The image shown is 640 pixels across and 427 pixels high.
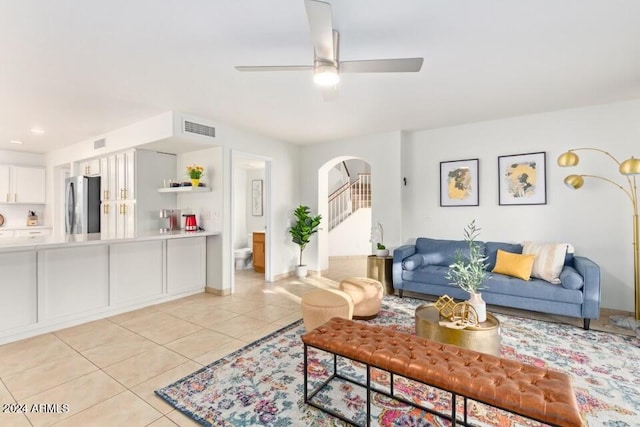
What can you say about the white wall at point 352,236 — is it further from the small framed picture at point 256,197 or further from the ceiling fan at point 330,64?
the ceiling fan at point 330,64

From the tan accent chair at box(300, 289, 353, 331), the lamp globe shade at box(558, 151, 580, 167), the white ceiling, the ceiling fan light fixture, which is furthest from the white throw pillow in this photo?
the ceiling fan light fixture


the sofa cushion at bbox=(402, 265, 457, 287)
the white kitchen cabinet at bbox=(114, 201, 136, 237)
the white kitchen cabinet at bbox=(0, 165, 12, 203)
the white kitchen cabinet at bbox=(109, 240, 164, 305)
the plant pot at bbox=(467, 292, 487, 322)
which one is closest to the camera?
the plant pot at bbox=(467, 292, 487, 322)

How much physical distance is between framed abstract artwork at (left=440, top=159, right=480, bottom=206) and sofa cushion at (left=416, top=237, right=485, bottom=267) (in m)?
0.67

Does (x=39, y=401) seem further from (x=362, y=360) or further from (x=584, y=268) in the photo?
(x=584, y=268)

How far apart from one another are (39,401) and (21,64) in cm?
280

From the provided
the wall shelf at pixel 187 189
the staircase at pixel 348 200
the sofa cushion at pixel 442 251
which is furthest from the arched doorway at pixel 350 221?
the wall shelf at pixel 187 189

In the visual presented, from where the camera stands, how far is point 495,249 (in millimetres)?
4328

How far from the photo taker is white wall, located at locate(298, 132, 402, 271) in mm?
5207

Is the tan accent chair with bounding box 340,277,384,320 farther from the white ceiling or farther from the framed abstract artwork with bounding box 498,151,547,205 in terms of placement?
the framed abstract artwork with bounding box 498,151,547,205

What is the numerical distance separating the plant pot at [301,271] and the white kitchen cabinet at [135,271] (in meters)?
2.47

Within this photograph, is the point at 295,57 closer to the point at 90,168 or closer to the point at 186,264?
the point at 186,264

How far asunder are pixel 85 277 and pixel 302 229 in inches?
131

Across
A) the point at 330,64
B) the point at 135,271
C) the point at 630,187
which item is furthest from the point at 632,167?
the point at 135,271

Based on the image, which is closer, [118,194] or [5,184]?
[118,194]
